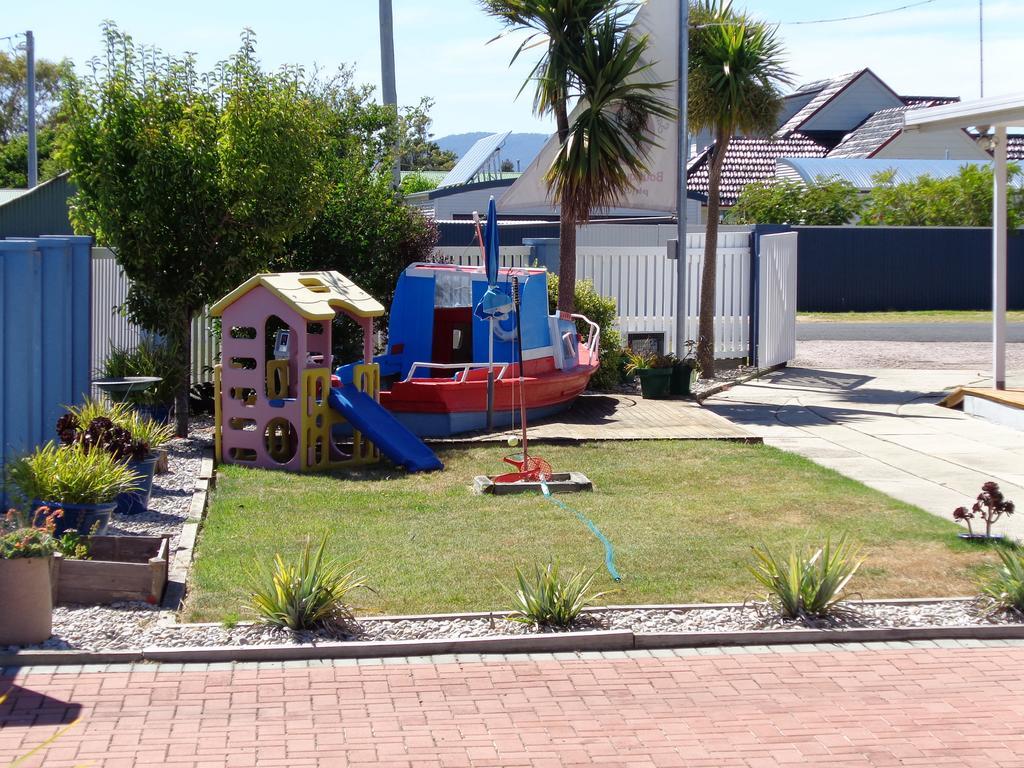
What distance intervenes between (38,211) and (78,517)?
28.3 meters

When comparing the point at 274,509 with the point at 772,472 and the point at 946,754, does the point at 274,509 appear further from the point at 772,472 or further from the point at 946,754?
the point at 946,754

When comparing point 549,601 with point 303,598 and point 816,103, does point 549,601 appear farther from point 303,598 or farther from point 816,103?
point 816,103

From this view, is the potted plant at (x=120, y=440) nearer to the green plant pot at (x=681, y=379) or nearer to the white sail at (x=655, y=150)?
the green plant pot at (x=681, y=379)

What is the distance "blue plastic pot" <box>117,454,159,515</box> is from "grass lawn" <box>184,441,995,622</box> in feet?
1.73

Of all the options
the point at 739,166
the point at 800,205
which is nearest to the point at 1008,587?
the point at 800,205

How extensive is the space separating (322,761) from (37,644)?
2099 millimetres

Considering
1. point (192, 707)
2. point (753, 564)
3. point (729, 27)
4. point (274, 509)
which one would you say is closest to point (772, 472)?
point (753, 564)

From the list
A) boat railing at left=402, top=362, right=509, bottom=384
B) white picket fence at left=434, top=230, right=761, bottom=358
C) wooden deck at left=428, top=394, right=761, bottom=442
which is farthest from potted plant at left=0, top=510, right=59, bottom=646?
white picket fence at left=434, top=230, right=761, bottom=358

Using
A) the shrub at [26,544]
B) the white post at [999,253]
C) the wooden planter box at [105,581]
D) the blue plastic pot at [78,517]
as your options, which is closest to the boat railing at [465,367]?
the blue plastic pot at [78,517]

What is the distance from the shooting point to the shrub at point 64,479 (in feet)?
26.6

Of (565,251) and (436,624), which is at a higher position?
(565,251)

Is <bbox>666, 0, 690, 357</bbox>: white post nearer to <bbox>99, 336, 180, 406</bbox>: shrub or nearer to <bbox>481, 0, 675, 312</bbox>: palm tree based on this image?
<bbox>481, 0, 675, 312</bbox>: palm tree

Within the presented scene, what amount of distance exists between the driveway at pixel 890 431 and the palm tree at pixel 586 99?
3.27m

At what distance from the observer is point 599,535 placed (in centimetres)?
884
